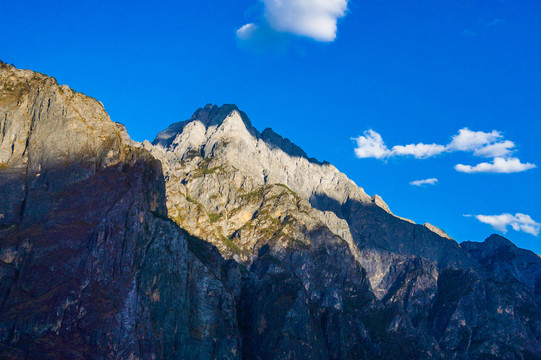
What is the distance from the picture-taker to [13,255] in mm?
176375

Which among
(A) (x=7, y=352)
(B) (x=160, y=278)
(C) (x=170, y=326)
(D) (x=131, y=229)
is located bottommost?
(A) (x=7, y=352)

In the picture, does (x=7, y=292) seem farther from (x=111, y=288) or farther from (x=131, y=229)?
(x=131, y=229)

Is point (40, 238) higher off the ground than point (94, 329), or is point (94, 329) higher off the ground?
point (40, 238)

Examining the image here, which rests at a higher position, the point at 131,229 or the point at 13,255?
the point at 131,229

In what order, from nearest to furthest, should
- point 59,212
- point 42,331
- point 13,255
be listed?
point 42,331 → point 13,255 → point 59,212

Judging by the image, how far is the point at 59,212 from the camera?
191625mm

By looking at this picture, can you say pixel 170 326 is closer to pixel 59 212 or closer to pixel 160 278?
pixel 160 278

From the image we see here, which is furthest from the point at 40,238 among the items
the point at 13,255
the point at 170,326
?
the point at 170,326

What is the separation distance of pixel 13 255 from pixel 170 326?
59831 mm

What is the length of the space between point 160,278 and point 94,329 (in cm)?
3351

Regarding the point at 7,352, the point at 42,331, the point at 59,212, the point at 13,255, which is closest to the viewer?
the point at 7,352

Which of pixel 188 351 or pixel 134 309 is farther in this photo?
pixel 188 351

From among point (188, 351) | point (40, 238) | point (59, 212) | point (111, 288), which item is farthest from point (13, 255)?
point (188, 351)

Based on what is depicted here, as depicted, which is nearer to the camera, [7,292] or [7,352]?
[7,352]
